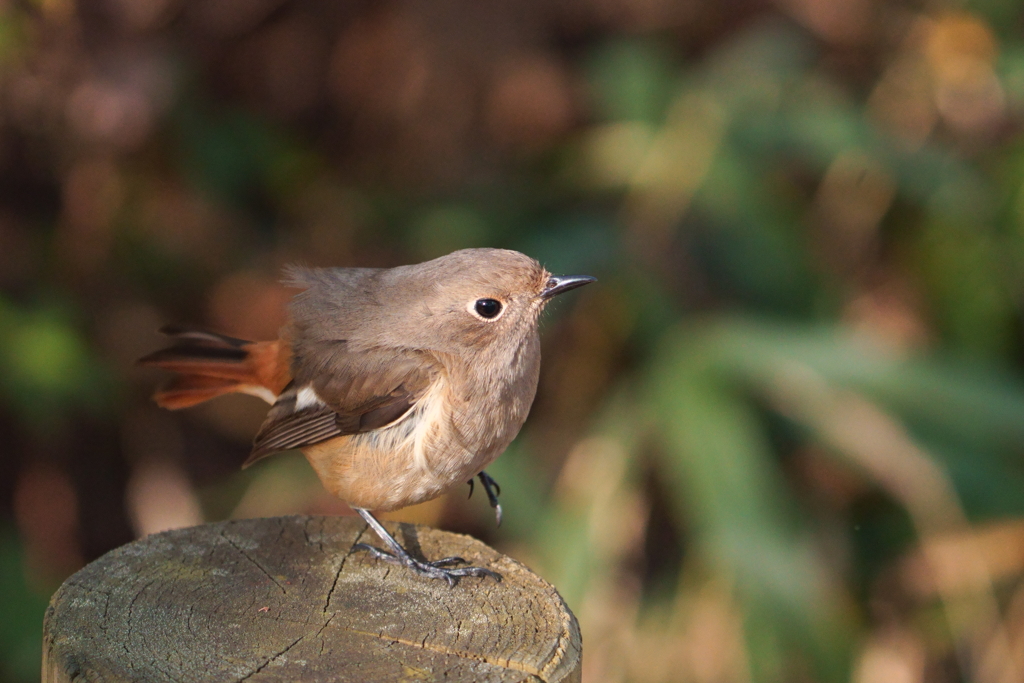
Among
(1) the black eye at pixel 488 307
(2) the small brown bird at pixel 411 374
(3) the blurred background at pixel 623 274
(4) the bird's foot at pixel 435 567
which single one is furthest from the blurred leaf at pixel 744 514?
(4) the bird's foot at pixel 435 567

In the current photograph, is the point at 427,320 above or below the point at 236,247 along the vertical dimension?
above

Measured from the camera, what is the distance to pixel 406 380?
2.62 m

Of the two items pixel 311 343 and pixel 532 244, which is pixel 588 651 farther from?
pixel 311 343

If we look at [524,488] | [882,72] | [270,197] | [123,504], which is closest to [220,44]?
[270,197]

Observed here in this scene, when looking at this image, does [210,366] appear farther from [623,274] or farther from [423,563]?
[623,274]

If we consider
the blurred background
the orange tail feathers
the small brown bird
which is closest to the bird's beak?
the small brown bird

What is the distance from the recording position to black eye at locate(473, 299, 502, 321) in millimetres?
2604

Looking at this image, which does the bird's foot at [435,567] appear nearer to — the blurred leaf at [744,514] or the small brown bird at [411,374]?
the small brown bird at [411,374]

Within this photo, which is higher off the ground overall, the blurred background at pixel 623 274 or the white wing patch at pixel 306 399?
the white wing patch at pixel 306 399

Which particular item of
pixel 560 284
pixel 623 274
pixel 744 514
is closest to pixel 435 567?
pixel 560 284

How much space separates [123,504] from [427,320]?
350cm

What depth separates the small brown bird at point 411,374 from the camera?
250cm

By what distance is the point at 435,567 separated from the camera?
2.30 m

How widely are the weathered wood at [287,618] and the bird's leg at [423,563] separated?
0.02m
